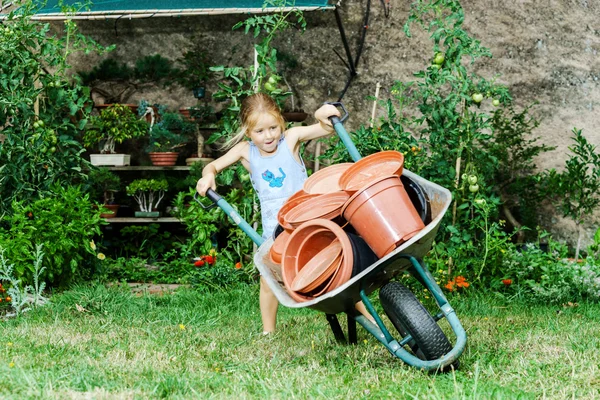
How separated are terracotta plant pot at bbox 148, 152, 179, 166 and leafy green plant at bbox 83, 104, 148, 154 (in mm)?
222

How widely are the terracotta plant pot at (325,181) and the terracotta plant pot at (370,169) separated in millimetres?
141

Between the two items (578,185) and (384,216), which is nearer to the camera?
(384,216)

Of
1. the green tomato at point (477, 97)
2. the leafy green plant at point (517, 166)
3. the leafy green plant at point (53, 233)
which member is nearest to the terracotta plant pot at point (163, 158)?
the leafy green plant at point (53, 233)

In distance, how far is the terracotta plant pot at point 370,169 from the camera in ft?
8.05

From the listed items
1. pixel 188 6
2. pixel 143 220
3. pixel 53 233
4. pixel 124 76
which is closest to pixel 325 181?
pixel 53 233

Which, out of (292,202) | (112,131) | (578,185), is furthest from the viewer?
(112,131)

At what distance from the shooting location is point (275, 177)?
3.32 metres

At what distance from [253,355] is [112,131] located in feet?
13.0

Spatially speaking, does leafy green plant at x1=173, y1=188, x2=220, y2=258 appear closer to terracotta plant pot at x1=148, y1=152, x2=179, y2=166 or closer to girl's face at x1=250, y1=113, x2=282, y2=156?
terracotta plant pot at x1=148, y1=152, x2=179, y2=166

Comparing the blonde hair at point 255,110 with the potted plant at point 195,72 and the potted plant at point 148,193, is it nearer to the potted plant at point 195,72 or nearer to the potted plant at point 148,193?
the potted plant at point 148,193

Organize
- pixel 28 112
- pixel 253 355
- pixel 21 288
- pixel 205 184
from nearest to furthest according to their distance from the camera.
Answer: pixel 253 355
pixel 205 184
pixel 21 288
pixel 28 112

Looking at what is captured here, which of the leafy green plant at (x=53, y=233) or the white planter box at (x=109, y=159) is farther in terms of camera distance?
the white planter box at (x=109, y=159)

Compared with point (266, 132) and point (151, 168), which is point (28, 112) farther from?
point (266, 132)

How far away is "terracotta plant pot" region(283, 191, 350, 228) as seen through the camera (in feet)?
8.21
